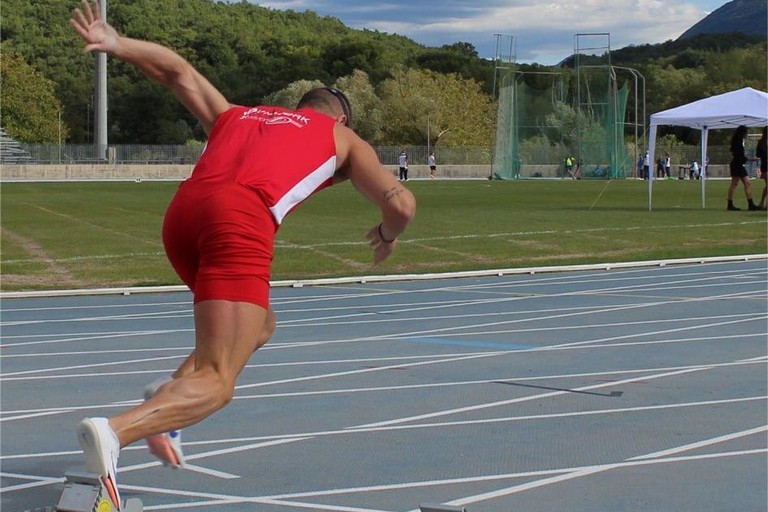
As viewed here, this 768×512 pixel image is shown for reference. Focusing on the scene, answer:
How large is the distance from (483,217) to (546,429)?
2231cm

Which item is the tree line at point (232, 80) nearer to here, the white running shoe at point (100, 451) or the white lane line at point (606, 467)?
the white lane line at point (606, 467)

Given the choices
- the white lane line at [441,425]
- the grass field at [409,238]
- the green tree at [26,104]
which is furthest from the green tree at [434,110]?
the white lane line at [441,425]

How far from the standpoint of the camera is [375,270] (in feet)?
56.2

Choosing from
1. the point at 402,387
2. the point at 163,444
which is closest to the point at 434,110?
the point at 402,387

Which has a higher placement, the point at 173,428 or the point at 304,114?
the point at 304,114

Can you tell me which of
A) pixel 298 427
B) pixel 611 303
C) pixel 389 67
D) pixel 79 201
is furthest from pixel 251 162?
pixel 389 67

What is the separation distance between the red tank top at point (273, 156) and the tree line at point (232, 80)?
286 ft

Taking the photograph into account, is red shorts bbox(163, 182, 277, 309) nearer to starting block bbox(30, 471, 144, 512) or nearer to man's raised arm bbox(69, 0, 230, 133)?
man's raised arm bbox(69, 0, 230, 133)

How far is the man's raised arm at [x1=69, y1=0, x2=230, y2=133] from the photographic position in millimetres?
4773

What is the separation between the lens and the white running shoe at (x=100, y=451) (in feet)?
12.7

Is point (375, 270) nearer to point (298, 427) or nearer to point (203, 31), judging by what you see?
point (298, 427)

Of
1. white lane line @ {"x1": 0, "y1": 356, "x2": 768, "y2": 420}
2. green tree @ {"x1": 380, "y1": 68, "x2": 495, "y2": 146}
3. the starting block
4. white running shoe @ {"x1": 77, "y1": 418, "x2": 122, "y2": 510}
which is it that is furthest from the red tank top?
green tree @ {"x1": 380, "y1": 68, "x2": 495, "y2": 146}

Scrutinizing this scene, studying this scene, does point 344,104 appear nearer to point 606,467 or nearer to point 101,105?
point 606,467

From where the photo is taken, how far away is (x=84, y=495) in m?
3.77
